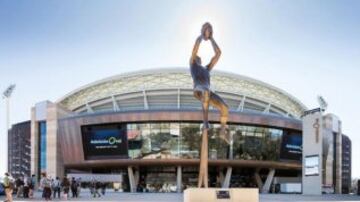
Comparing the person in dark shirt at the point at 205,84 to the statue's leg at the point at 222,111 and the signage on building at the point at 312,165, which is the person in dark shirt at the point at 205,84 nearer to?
the statue's leg at the point at 222,111

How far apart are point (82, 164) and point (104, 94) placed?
16598 millimetres

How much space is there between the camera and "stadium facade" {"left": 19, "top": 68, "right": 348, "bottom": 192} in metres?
67.1

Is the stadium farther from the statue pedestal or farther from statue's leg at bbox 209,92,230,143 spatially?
the statue pedestal

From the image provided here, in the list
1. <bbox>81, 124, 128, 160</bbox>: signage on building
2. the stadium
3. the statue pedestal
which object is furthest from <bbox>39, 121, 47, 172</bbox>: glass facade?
the statue pedestal

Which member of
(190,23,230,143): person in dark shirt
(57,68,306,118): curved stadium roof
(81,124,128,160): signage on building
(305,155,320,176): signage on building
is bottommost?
(305,155,320,176): signage on building

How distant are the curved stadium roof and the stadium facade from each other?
0.16 metres

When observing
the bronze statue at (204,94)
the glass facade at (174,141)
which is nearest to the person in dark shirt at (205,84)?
the bronze statue at (204,94)

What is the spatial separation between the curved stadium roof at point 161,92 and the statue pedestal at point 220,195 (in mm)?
62904

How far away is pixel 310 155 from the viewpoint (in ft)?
180

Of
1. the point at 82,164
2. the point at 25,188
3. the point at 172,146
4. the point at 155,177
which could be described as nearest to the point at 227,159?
the point at 172,146

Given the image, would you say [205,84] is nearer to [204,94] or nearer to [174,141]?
[204,94]

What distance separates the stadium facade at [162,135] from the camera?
67.1m

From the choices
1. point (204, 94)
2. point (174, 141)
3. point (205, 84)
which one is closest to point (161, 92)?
point (174, 141)

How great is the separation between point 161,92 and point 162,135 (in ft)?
50.3
